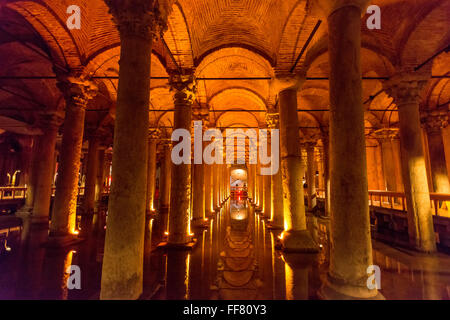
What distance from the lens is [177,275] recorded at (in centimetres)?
478

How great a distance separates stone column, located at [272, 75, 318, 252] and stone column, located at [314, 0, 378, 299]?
125 inches

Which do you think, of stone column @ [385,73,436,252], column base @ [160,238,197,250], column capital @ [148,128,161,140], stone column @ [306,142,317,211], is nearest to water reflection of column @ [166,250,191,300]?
column base @ [160,238,197,250]

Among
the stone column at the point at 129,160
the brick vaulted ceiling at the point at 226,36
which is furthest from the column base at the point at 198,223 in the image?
the stone column at the point at 129,160

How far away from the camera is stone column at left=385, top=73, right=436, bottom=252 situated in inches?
270

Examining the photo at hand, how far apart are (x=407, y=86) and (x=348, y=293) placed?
755 centimetres

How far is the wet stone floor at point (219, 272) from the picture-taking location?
3.91m

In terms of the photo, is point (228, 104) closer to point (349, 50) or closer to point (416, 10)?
point (416, 10)

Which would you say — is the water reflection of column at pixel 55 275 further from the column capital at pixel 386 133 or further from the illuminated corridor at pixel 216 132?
the column capital at pixel 386 133

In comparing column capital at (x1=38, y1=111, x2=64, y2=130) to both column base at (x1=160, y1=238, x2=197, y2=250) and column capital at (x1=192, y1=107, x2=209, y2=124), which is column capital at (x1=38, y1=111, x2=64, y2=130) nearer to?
column capital at (x1=192, y1=107, x2=209, y2=124)

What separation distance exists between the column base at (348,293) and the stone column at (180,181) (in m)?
4.63
